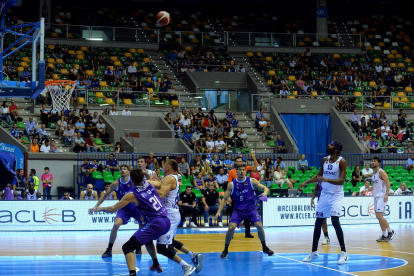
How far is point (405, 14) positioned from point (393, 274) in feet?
129

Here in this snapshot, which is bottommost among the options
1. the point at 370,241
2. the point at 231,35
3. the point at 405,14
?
the point at 370,241

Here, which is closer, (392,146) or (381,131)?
(392,146)

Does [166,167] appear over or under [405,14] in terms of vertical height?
under

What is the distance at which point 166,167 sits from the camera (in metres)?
10.6

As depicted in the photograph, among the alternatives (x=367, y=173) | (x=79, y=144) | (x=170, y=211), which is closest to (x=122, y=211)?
(x=170, y=211)

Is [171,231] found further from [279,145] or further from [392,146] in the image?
[392,146]

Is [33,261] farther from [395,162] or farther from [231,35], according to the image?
[231,35]

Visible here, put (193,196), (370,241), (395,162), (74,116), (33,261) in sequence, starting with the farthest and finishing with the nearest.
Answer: (395,162), (74,116), (193,196), (370,241), (33,261)

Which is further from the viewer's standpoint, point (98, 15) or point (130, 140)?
point (98, 15)

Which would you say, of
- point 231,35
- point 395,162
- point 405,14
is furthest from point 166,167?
point 405,14

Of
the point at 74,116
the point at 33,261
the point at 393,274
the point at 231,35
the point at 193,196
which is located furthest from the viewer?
the point at 231,35

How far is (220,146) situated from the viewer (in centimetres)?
2727

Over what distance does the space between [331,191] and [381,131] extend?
19886mm

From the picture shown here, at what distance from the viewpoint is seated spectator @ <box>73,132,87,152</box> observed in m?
25.2
